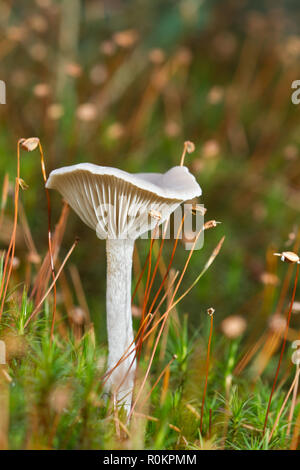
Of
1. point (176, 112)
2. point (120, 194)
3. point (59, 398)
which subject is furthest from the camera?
point (176, 112)

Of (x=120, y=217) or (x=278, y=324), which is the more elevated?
(x=120, y=217)

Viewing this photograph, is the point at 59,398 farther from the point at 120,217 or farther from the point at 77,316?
the point at 77,316

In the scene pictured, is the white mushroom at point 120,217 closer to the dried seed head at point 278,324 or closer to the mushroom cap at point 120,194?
the mushroom cap at point 120,194

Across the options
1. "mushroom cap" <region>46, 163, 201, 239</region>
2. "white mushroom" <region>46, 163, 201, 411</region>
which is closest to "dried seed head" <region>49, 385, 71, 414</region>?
"white mushroom" <region>46, 163, 201, 411</region>

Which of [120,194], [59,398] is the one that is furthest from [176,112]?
[59,398]

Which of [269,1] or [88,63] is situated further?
[269,1]

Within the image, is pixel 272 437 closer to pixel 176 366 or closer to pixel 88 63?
pixel 176 366

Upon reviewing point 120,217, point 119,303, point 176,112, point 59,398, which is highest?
A: point 176,112
